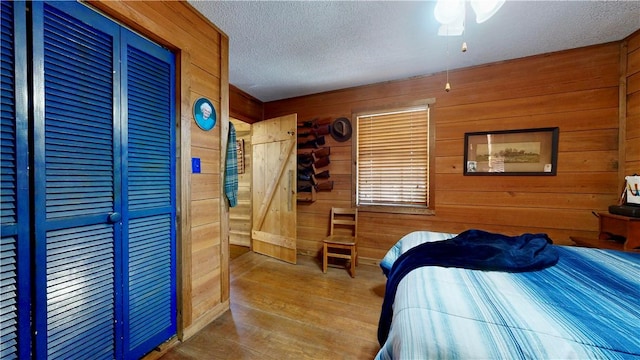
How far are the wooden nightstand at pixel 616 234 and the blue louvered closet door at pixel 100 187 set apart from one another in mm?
3366

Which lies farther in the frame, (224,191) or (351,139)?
(351,139)

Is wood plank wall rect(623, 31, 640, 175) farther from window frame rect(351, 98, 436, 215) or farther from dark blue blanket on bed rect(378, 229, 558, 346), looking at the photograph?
window frame rect(351, 98, 436, 215)

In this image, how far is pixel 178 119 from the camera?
1618 millimetres

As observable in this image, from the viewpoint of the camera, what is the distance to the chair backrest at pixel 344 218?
10.1 ft

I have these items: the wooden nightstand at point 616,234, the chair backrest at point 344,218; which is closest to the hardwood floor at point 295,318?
the chair backrest at point 344,218

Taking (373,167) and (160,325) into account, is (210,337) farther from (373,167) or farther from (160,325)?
(373,167)

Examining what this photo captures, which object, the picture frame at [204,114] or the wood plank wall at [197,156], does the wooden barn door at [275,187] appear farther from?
the picture frame at [204,114]

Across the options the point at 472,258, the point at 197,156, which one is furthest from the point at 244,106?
the point at 472,258

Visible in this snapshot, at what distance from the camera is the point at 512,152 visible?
7.89 ft

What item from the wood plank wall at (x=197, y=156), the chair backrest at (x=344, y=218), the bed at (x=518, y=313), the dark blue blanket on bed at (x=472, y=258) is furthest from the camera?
the chair backrest at (x=344, y=218)

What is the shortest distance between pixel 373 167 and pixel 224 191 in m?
1.91

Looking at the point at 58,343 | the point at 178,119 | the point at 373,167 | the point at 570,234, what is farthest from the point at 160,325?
the point at 570,234

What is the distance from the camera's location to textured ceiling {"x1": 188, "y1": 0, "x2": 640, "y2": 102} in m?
1.67

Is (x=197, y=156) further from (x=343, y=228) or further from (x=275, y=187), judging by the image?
(x=343, y=228)
